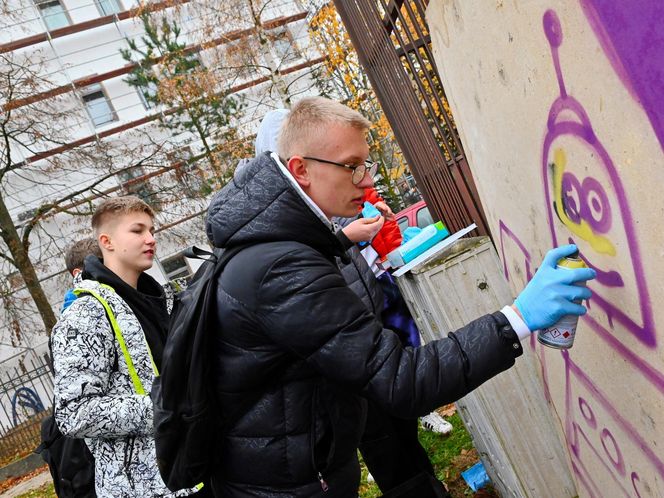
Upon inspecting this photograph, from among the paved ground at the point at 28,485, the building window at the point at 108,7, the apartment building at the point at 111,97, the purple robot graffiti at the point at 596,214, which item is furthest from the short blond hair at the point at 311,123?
the building window at the point at 108,7

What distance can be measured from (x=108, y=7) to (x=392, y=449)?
2306 centimetres

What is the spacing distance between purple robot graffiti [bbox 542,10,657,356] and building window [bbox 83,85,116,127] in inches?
900

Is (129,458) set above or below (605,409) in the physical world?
above

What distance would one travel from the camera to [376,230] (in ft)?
9.43

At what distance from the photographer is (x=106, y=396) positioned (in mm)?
2197

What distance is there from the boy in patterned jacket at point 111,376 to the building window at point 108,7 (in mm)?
22455

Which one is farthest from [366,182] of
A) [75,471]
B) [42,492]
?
[42,492]

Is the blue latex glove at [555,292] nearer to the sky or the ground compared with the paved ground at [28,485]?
nearer to the sky

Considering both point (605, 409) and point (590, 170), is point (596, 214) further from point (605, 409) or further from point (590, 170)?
point (605, 409)

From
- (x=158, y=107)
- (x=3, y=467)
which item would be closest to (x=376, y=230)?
(x=3, y=467)

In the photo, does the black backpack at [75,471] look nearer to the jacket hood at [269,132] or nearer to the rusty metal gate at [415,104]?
the jacket hood at [269,132]

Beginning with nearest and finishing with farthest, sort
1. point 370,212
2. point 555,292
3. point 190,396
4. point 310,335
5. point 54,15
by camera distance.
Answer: point 555,292 → point 310,335 → point 190,396 → point 370,212 → point 54,15

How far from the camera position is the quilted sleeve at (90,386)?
2139 millimetres

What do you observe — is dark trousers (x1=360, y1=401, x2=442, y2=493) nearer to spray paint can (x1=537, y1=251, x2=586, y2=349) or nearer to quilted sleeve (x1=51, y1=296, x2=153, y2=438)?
quilted sleeve (x1=51, y1=296, x2=153, y2=438)
